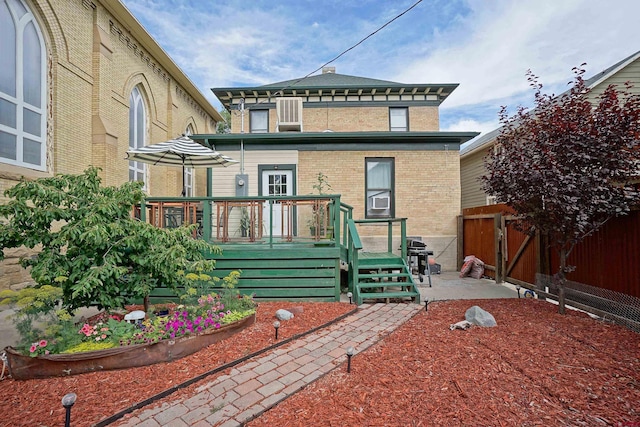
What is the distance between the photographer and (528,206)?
4.59m

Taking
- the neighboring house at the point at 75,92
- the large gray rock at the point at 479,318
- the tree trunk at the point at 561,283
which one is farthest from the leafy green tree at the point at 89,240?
the tree trunk at the point at 561,283

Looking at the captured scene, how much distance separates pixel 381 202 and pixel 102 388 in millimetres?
7623

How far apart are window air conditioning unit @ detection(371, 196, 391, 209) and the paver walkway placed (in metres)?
5.07

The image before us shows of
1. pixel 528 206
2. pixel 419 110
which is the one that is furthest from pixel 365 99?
pixel 528 206

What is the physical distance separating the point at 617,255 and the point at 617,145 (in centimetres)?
165

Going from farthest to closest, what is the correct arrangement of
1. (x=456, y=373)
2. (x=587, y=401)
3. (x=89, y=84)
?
(x=89, y=84) → (x=456, y=373) → (x=587, y=401)

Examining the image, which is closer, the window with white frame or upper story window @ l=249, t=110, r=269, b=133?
the window with white frame

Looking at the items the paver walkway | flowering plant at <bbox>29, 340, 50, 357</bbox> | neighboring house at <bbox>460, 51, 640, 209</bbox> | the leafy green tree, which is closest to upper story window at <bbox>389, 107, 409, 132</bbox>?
neighboring house at <bbox>460, 51, 640, 209</bbox>

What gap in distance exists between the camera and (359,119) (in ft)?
40.8

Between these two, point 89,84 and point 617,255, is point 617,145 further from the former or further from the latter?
point 89,84

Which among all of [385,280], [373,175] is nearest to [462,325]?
[385,280]

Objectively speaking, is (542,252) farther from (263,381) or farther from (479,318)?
(263,381)

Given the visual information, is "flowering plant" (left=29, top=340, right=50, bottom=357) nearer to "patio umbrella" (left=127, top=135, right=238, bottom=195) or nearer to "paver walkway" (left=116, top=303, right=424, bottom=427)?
"paver walkway" (left=116, top=303, right=424, bottom=427)

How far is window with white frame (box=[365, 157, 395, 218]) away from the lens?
888 cm
